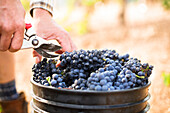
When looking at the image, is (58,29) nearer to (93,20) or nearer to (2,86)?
(2,86)

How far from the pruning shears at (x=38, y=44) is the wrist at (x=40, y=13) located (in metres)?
0.38

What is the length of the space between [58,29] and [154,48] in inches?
140

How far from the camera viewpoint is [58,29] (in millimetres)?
1719

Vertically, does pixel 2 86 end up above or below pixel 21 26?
below

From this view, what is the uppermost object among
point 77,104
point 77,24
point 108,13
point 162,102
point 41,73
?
point 108,13

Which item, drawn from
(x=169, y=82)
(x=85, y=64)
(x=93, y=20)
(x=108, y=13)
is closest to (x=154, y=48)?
(x=169, y=82)

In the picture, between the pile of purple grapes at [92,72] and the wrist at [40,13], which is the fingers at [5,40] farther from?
the wrist at [40,13]

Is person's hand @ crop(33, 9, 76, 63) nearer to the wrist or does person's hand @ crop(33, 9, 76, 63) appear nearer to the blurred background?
the wrist

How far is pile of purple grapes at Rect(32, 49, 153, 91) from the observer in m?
1.01

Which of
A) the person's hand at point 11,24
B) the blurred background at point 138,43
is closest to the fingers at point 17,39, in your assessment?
the person's hand at point 11,24

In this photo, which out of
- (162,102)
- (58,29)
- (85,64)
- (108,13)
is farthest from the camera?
(108,13)

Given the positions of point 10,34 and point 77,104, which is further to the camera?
point 10,34

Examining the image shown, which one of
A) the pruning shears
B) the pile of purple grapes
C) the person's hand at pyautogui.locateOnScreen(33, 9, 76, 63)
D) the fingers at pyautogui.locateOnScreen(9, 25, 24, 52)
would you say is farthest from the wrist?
the pile of purple grapes

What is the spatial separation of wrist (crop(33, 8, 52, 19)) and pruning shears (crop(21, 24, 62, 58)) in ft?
1.24
